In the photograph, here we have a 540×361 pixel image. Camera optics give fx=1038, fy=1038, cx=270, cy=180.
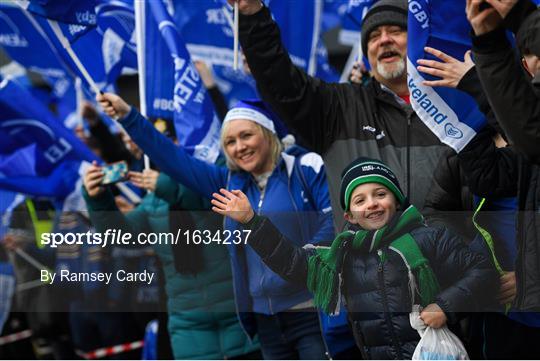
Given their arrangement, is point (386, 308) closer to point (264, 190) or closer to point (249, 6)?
point (264, 190)

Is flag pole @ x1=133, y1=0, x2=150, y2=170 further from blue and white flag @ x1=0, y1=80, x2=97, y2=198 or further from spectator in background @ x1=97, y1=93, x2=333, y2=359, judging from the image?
blue and white flag @ x1=0, y1=80, x2=97, y2=198

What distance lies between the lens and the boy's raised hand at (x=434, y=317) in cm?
398

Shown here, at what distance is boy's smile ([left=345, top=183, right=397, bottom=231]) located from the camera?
4055mm

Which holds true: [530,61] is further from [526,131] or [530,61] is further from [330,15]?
[330,15]

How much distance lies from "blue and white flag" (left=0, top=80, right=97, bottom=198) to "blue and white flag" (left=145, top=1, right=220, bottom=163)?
1476 millimetres

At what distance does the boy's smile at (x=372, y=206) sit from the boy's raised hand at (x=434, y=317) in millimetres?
Result: 372

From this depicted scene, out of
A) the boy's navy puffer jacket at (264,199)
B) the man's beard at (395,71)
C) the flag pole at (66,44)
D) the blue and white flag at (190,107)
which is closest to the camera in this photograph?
the boy's navy puffer jacket at (264,199)

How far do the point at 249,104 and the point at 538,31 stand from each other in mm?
2197

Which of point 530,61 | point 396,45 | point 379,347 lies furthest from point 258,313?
point 530,61

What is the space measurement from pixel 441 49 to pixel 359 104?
55 centimetres

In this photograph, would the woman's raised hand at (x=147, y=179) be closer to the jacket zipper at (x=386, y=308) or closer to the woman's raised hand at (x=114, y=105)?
the woman's raised hand at (x=114, y=105)

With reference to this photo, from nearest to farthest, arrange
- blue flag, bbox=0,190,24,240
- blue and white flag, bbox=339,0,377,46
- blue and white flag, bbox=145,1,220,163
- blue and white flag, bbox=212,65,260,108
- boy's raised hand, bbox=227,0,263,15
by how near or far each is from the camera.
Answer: boy's raised hand, bbox=227,0,263,15, blue and white flag, bbox=145,1,220,163, blue and white flag, bbox=339,0,377,46, blue and white flag, bbox=212,65,260,108, blue flag, bbox=0,190,24,240

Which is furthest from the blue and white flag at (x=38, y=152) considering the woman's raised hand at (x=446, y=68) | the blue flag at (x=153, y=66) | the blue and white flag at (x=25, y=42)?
the woman's raised hand at (x=446, y=68)

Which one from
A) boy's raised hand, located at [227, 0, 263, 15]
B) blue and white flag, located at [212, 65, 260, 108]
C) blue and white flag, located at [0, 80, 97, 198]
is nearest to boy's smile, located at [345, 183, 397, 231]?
boy's raised hand, located at [227, 0, 263, 15]
